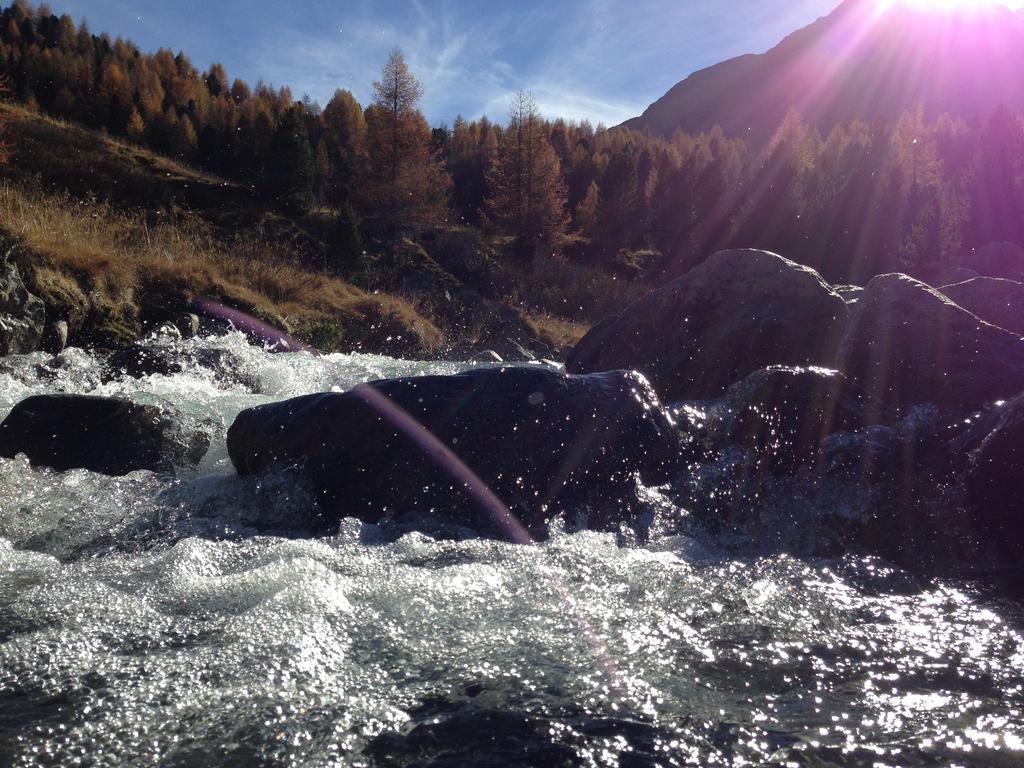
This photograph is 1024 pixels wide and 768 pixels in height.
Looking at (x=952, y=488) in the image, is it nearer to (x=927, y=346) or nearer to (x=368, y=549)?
(x=927, y=346)

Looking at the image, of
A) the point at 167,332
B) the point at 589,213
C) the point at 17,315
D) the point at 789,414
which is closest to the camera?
the point at 789,414

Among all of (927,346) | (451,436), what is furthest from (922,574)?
(927,346)

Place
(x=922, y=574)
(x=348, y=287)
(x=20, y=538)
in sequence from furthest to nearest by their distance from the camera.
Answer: (x=348, y=287) < (x=20, y=538) < (x=922, y=574)

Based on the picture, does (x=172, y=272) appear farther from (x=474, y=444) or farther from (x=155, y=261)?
(x=474, y=444)

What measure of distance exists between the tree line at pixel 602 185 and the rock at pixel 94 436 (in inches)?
912

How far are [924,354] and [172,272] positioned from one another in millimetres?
11108

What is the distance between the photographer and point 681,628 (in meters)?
2.57

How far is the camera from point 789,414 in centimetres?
459

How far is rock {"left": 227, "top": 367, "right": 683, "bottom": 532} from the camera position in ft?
12.9

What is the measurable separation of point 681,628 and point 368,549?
1.48 m

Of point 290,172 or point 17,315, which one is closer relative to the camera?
point 17,315

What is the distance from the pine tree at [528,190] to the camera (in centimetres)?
3250

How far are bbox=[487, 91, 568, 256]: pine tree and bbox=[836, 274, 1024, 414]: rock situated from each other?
26.9 m

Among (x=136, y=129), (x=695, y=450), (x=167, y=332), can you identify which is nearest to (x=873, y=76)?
(x=136, y=129)
